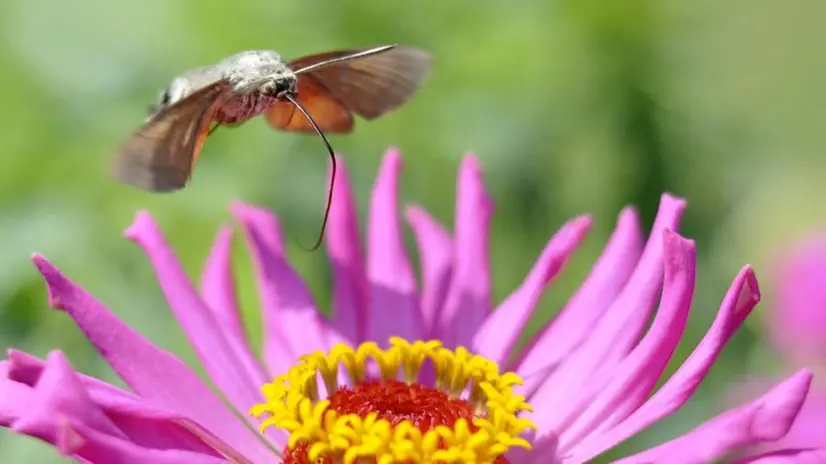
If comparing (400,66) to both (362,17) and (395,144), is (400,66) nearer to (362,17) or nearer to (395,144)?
(395,144)

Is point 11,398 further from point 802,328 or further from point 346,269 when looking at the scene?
point 802,328

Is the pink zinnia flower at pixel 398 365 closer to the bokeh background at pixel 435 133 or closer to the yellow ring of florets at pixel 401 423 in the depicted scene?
the yellow ring of florets at pixel 401 423

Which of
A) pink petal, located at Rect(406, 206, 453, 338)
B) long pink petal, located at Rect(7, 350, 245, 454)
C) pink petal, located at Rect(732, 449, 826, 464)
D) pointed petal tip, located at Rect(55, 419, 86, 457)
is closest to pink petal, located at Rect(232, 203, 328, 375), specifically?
pink petal, located at Rect(406, 206, 453, 338)

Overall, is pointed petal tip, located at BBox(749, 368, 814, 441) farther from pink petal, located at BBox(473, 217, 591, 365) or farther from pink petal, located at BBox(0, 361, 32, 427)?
pink petal, located at BBox(0, 361, 32, 427)

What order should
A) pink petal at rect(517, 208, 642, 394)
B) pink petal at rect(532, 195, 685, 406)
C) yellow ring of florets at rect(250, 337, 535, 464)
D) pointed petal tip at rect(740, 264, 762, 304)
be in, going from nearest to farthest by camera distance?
pointed petal tip at rect(740, 264, 762, 304) < yellow ring of florets at rect(250, 337, 535, 464) < pink petal at rect(532, 195, 685, 406) < pink petal at rect(517, 208, 642, 394)

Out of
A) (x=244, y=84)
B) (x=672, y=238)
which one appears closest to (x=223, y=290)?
(x=244, y=84)

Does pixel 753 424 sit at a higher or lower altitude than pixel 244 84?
lower

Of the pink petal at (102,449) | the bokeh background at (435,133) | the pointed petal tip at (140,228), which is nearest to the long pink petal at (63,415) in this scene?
the pink petal at (102,449)
